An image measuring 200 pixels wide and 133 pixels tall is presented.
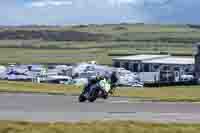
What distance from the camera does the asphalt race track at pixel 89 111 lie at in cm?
1769

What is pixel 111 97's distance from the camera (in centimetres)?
2795

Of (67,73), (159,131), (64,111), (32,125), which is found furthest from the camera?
(67,73)

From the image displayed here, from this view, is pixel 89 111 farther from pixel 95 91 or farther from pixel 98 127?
pixel 98 127

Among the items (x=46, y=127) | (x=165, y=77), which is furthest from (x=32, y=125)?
(x=165, y=77)

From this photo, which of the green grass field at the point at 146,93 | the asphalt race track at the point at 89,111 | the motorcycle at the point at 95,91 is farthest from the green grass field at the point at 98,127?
the green grass field at the point at 146,93

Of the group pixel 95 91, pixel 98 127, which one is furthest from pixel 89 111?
pixel 98 127

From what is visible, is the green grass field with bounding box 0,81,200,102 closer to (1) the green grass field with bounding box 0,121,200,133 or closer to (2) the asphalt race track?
(2) the asphalt race track

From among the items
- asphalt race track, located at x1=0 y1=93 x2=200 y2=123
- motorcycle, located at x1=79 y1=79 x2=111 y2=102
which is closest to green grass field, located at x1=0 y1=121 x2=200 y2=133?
asphalt race track, located at x1=0 y1=93 x2=200 y2=123

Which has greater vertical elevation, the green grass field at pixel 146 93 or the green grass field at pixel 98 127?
the green grass field at pixel 98 127

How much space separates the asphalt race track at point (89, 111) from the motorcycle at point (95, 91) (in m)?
0.32

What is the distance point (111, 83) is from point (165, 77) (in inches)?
1732

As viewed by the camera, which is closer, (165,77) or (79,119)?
(79,119)

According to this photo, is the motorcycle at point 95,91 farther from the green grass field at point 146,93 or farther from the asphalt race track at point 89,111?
the green grass field at point 146,93

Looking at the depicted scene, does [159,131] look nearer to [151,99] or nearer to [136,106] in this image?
[136,106]
